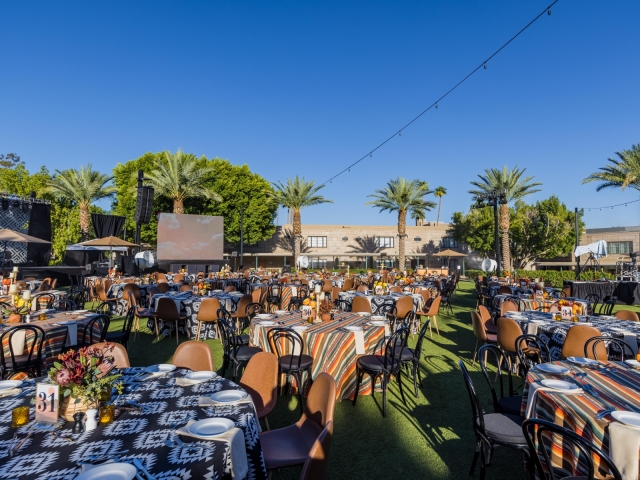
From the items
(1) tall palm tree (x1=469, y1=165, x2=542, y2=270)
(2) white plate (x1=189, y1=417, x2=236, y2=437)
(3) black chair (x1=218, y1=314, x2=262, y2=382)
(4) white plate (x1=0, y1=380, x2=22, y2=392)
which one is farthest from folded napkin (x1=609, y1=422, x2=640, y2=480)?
(1) tall palm tree (x1=469, y1=165, x2=542, y2=270)

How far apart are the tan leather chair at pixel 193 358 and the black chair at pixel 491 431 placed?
7.10 feet

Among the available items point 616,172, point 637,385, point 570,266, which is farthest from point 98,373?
point 570,266

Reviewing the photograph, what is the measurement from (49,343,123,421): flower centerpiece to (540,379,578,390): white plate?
285 centimetres

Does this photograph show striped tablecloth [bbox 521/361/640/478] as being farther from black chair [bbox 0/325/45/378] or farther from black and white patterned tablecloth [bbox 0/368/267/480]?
black chair [bbox 0/325/45/378]

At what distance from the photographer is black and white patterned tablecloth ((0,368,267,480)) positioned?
164 centimetres

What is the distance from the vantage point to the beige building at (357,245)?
126ft

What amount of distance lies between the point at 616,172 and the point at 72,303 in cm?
2373

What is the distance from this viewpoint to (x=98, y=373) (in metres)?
2.17

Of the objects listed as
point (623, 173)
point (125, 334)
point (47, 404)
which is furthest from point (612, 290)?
point (47, 404)

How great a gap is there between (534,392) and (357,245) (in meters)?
36.8

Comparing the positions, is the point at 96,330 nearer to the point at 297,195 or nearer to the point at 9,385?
the point at 9,385

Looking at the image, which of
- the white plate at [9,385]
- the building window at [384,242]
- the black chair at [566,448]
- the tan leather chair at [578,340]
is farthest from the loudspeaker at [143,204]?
the building window at [384,242]

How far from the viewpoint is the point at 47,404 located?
210 centimetres

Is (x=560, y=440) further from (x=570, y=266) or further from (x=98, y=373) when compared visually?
(x=570, y=266)
